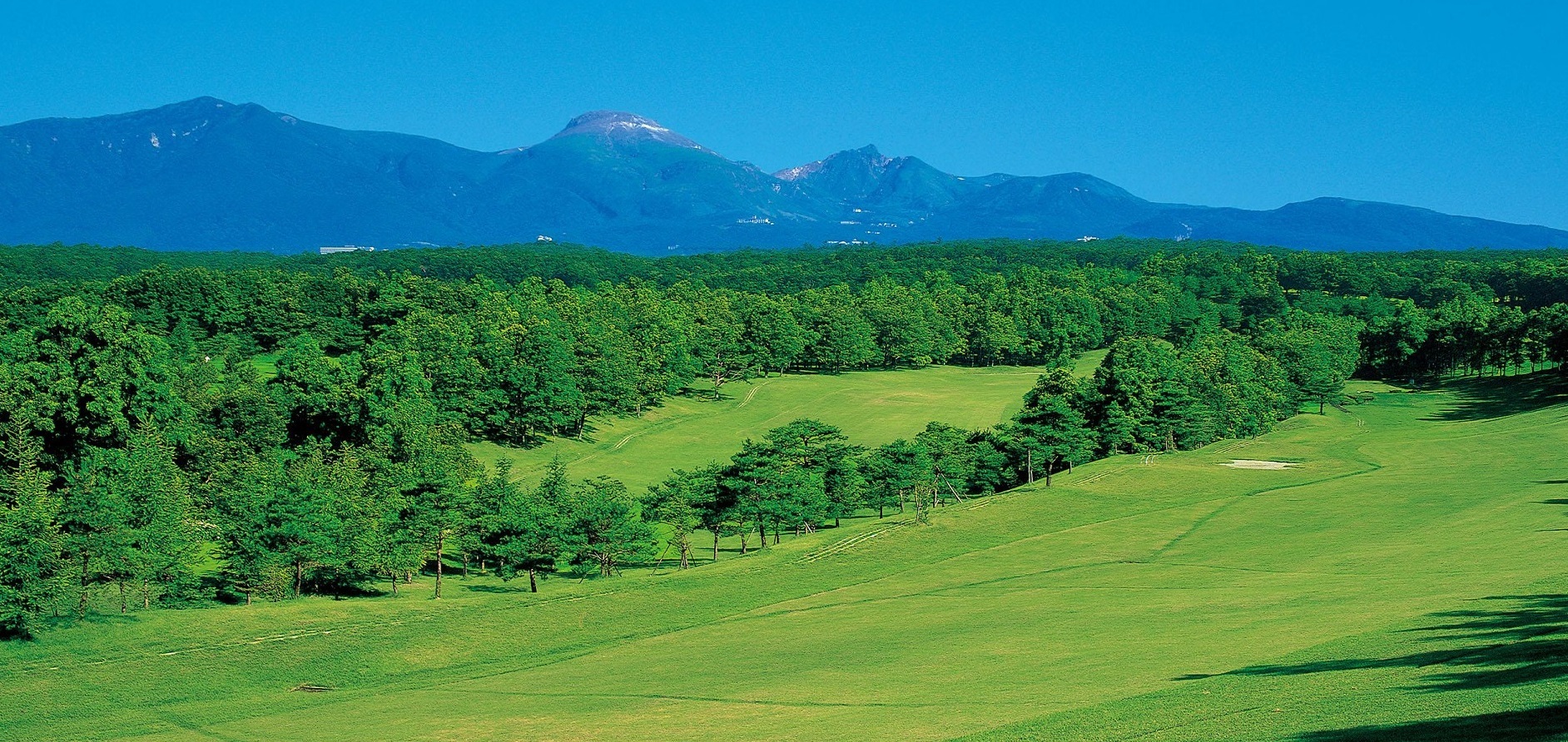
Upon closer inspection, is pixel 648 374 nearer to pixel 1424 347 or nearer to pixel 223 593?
pixel 223 593

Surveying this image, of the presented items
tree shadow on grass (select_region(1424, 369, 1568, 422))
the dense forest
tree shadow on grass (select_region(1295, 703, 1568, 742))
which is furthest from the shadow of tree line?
tree shadow on grass (select_region(1424, 369, 1568, 422))

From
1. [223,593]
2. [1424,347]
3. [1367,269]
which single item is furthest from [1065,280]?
[223,593]

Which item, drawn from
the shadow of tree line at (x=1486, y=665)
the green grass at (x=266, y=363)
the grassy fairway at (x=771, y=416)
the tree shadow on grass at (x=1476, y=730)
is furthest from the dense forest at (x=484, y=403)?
the tree shadow on grass at (x=1476, y=730)

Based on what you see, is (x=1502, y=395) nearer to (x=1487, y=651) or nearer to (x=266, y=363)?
(x=1487, y=651)

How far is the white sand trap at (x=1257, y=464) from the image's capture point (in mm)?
69750

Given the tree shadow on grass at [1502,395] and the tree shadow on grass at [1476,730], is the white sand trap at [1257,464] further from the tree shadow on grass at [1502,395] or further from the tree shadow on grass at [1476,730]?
the tree shadow on grass at [1476,730]

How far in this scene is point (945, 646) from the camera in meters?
33.6

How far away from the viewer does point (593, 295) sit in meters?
145

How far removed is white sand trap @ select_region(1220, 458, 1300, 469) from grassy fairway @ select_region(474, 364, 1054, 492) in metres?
30.6

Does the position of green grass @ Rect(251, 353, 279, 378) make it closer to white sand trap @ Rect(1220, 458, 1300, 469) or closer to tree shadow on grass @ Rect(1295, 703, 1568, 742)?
white sand trap @ Rect(1220, 458, 1300, 469)

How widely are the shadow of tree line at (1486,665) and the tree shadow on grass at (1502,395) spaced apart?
82.0 m

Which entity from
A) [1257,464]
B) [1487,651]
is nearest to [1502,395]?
[1257,464]

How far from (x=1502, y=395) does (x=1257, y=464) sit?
180ft

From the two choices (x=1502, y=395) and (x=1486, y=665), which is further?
(x=1502, y=395)
